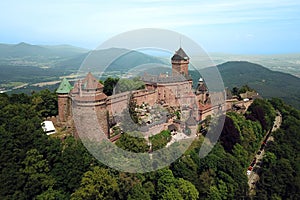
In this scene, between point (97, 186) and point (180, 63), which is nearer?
point (97, 186)

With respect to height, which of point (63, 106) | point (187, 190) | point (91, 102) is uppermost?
point (91, 102)

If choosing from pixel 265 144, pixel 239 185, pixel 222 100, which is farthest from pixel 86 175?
pixel 265 144

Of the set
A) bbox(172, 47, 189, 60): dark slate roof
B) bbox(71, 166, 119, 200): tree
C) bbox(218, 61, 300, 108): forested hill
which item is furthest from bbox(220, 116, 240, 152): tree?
bbox(218, 61, 300, 108): forested hill

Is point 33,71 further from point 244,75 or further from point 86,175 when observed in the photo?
point 86,175

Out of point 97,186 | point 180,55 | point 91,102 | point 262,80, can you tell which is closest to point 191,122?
point 91,102

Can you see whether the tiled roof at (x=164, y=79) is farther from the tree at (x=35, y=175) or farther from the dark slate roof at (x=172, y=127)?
the tree at (x=35, y=175)

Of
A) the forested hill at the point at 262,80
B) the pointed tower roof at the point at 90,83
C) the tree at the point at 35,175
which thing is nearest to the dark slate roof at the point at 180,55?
the pointed tower roof at the point at 90,83

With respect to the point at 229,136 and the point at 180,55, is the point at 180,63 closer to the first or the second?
the point at 180,55
